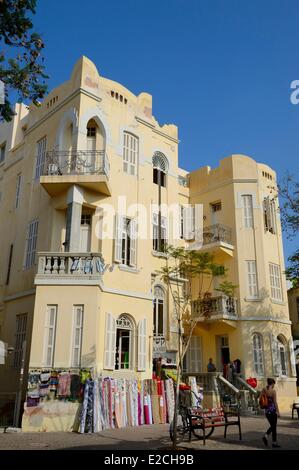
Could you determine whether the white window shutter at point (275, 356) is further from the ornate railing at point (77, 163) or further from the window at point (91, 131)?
the window at point (91, 131)

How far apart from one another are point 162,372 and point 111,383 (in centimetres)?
461

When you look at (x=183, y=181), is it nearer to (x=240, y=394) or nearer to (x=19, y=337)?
(x=240, y=394)

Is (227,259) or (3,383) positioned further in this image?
(227,259)

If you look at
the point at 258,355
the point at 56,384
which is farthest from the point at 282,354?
the point at 56,384

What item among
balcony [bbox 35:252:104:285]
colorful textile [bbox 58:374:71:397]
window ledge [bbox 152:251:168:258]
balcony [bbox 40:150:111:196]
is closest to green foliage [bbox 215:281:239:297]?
window ledge [bbox 152:251:168:258]

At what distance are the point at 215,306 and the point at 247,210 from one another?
5.87 m

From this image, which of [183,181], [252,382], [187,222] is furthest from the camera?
[183,181]

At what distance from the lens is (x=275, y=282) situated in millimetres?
24109

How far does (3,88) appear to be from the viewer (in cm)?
1059

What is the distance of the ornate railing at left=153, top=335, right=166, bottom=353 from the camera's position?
20.4 m

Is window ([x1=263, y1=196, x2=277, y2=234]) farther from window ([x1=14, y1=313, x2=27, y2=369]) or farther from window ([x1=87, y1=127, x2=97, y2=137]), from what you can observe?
window ([x1=14, y1=313, x2=27, y2=369])

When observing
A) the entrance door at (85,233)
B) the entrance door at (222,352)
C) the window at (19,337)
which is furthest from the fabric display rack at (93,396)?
the entrance door at (222,352)
